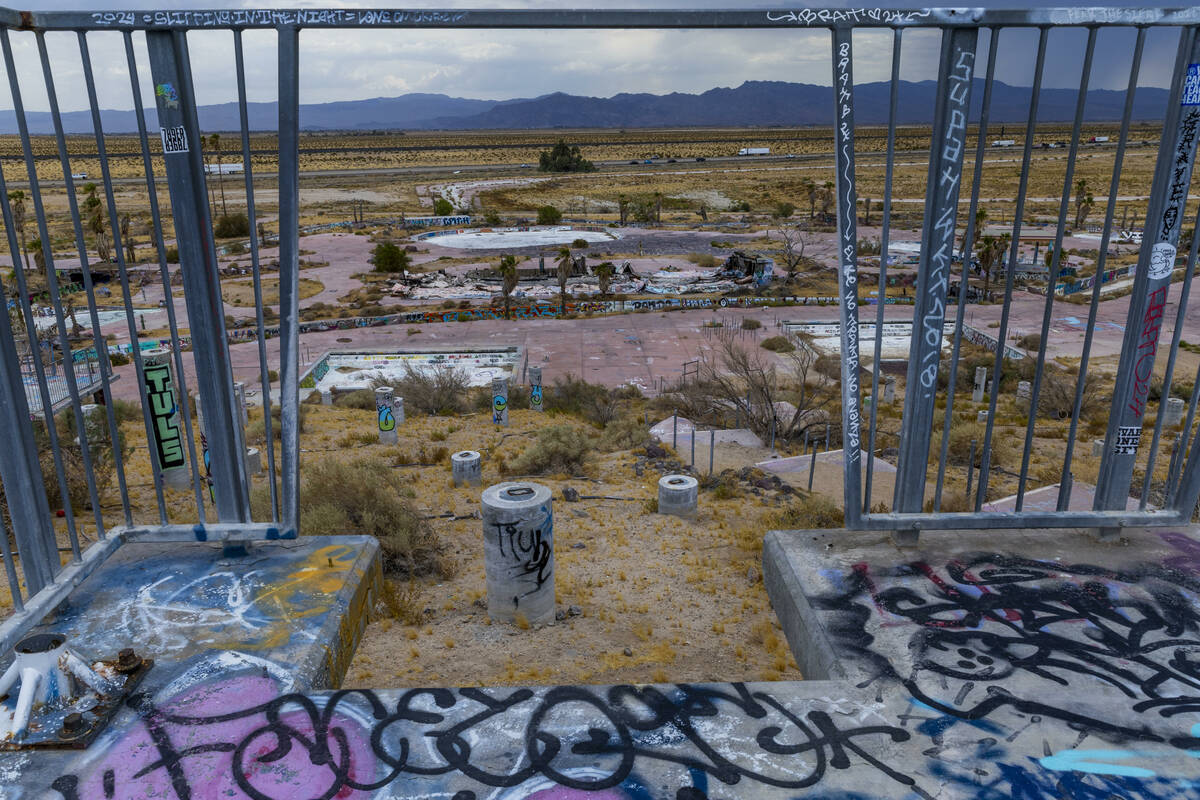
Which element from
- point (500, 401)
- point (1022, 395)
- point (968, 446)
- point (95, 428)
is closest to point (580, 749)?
point (95, 428)

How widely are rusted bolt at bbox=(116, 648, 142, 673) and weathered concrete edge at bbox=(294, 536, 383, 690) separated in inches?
34.3

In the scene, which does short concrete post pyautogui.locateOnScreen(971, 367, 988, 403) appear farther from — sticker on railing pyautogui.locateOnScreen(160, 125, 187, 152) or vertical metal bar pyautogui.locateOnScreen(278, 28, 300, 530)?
sticker on railing pyautogui.locateOnScreen(160, 125, 187, 152)

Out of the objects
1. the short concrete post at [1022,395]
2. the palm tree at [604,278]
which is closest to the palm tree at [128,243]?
the palm tree at [604,278]

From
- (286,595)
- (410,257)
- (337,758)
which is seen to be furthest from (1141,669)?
(410,257)

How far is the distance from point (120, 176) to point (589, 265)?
81654 mm

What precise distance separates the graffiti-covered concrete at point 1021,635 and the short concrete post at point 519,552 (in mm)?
2123

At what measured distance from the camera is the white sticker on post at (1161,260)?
5.39 metres

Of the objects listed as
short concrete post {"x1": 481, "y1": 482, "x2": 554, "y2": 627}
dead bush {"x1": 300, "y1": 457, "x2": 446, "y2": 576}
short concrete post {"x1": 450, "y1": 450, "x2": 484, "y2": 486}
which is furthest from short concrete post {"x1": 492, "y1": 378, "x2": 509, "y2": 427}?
short concrete post {"x1": 481, "y1": 482, "x2": 554, "y2": 627}

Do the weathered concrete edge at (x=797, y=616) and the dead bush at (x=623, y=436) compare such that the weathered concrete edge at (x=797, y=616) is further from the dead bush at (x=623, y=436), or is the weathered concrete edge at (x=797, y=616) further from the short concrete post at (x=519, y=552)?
the dead bush at (x=623, y=436)

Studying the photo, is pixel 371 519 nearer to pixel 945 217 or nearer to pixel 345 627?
pixel 345 627

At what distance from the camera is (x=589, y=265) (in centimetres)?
4638

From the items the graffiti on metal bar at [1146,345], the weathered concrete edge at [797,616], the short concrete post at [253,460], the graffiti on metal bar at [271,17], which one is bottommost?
the short concrete post at [253,460]

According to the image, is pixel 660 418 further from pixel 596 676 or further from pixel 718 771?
pixel 718 771

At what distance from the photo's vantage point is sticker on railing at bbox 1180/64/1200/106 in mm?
5070
